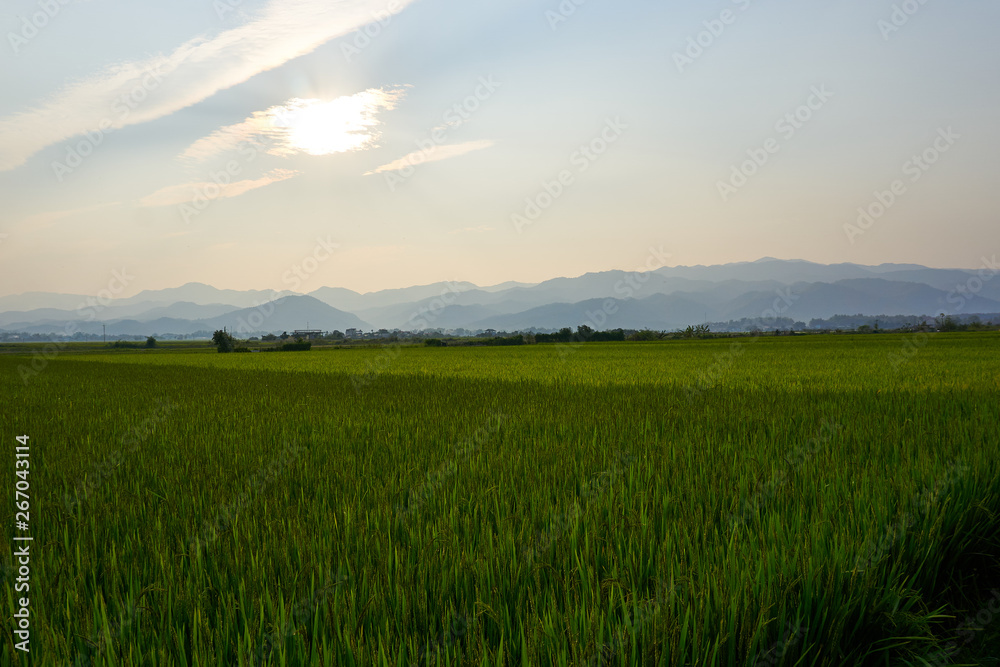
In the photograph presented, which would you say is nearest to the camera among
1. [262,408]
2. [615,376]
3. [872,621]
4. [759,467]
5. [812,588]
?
[812,588]

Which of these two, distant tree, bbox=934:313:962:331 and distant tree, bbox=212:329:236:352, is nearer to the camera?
distant tree, bbox=934:313:962:331

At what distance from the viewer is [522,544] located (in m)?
2.75

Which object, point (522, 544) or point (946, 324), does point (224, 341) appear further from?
point (946, 324)

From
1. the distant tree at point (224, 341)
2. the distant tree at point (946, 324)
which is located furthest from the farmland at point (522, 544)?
the distant tree at point (224, 341)

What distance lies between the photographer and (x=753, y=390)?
33.6 feet

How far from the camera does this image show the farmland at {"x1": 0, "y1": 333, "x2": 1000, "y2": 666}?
1.95 meters

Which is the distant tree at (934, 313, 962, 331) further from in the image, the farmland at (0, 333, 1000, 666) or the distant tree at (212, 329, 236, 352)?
the distant tree at (212, 329, 236, 352)

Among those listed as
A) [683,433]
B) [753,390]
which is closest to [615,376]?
[753,390]

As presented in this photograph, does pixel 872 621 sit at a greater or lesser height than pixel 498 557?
lesser

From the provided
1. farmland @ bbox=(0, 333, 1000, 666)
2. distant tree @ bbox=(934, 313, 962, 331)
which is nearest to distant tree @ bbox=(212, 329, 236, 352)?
farmland @ bbox=(0, 333, 1000, 666)

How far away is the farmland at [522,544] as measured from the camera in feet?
6.40

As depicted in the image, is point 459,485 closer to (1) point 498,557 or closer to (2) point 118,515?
(1) point 498,557

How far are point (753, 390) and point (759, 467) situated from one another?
6.33 m

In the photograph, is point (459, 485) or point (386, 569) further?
point (459, 485)
